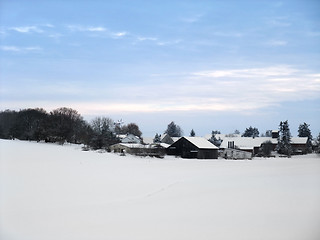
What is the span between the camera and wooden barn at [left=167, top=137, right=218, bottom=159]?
66.9 metres

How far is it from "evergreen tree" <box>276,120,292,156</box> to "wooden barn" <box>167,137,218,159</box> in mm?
24601

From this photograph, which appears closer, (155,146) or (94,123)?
(155,146)

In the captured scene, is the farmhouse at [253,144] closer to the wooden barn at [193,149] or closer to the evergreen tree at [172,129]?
the wooden barn at [193,149]

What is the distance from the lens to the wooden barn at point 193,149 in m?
66.9

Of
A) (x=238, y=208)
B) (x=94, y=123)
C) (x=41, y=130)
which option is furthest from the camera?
(x=94, y=123)

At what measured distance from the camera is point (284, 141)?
89.5 m

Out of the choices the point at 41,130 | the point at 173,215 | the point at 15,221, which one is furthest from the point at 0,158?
the point at 41,130

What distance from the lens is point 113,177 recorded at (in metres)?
24.9

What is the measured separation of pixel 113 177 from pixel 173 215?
11.2 m

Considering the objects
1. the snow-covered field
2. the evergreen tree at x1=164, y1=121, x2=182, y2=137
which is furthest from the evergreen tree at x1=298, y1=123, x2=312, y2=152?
the snow-covered field

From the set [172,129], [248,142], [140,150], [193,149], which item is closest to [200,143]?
[193,149]

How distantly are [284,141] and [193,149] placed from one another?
107ft

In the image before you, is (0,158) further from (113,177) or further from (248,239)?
(248,239)

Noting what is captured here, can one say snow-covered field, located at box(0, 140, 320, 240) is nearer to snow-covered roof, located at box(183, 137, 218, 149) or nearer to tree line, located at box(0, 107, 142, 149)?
tree line, located at box(0, 107, 142, 149)
